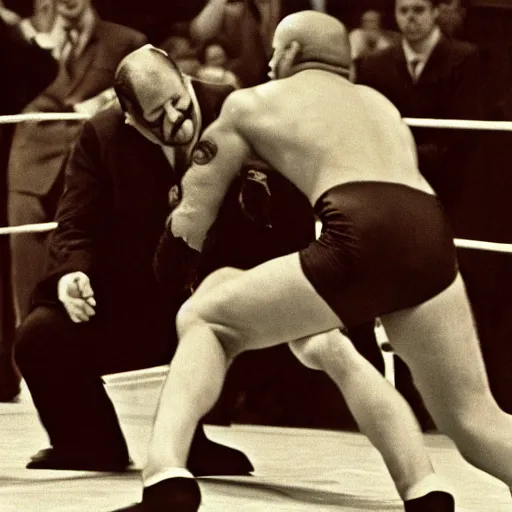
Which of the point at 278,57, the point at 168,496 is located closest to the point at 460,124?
the point at 278,57

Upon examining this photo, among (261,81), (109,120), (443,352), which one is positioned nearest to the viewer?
(443,352)

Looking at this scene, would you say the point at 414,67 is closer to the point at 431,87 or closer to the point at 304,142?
the point at 431,87

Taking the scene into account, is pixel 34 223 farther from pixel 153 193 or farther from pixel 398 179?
pixel 398 179

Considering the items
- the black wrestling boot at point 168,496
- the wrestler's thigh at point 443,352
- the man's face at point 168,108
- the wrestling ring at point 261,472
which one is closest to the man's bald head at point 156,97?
the man's face at point 168,108

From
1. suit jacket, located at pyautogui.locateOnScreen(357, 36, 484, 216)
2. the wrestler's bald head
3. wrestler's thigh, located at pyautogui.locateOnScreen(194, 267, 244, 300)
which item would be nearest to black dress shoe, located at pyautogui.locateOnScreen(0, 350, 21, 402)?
suit jacket, located at pyautogui.locateOnScreen(357, 36, 484, 216)

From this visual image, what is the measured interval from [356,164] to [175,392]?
0.42m

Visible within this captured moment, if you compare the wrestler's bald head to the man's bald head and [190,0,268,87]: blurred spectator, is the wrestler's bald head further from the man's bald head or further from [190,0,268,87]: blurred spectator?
[190,0,268,87]: blurred spectator

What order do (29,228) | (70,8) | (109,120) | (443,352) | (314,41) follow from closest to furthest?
(443,352), (314,41), (109,120), (70,8), (29,228)

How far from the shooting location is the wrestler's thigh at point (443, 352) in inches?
74.7

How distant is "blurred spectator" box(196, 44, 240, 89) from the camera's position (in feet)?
8.84

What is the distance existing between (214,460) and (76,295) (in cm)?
39

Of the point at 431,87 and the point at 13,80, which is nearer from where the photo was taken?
the point at 431,87

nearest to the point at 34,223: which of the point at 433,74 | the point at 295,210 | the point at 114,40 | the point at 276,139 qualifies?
the point at 114,40

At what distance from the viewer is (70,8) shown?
2.88 meters
